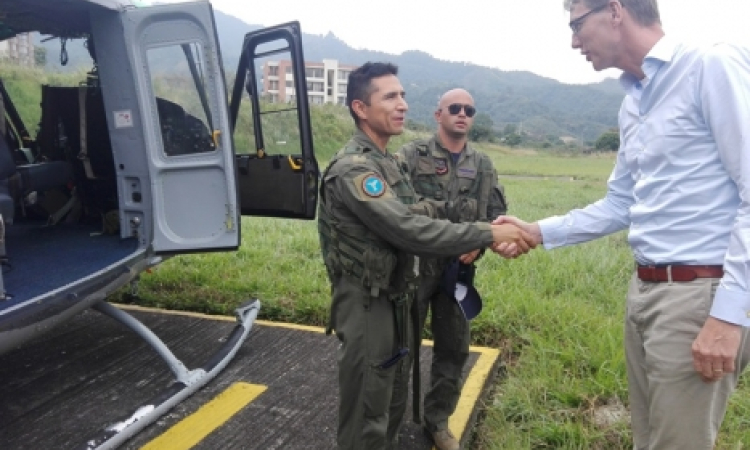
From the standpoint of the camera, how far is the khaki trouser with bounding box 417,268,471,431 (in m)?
2.96

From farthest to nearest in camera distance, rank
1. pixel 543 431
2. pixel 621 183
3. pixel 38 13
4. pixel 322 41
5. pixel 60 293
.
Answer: pixel 322 41, pixel 38 13, pixel 60 293, pixel 543 431, pixel 621 183

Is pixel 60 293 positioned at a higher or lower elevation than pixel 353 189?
lower

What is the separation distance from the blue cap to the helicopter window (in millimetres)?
1887

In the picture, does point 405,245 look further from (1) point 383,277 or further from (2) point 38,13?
(2) point 38,13

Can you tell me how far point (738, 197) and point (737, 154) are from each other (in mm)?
142

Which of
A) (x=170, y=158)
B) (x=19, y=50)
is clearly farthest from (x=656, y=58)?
(x=19, y=50)

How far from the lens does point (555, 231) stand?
8.36ft

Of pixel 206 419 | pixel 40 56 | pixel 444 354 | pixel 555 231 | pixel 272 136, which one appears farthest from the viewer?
pixel 40 56

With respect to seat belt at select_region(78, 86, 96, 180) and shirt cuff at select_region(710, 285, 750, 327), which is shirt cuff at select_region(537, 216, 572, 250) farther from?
seat belt at select_region(78, 86, 96, 180)

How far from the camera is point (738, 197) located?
173 centimetres

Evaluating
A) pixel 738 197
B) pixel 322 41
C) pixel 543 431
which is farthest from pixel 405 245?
pixel 322 41

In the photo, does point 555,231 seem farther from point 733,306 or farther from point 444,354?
point 733,306

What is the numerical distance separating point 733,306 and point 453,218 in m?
1.58

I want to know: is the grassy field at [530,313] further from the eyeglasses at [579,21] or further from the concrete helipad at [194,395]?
the eyeglasses at [579,21]
